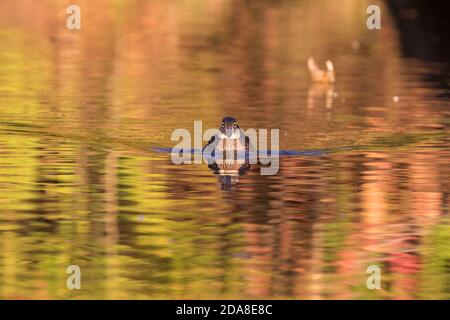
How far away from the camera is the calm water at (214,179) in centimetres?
1177

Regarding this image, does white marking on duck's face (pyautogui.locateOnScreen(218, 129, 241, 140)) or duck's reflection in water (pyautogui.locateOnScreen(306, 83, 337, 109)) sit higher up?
duck's reflection in water (pyautogui.locateOnScreen(306, 83, 337, 109))

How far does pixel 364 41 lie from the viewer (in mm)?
35594

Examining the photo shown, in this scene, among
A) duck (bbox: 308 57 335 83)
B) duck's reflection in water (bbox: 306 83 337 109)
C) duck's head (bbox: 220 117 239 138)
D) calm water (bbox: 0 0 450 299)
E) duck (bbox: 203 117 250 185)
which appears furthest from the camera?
duck (bbox: 308 57 335 83)

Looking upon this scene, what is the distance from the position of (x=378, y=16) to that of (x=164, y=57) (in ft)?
47.1

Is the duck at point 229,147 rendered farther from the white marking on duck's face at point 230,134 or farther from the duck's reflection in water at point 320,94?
the duck's reflection in water at point 320,94

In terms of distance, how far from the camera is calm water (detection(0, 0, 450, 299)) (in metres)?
11.8

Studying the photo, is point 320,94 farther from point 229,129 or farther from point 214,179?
point 214,179

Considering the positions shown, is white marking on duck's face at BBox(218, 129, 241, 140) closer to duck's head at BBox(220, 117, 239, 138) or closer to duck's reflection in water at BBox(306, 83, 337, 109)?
duck's head at BBox(220, 117, 239, 138)

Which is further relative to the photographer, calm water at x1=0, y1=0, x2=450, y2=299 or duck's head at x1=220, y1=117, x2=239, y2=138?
duck's head at x1=220, y1=117, x2=239, y2=138

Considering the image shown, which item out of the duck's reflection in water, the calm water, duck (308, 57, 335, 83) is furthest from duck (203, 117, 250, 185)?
duck (308, 57, 335, 83)

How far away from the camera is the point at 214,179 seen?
1605 cm

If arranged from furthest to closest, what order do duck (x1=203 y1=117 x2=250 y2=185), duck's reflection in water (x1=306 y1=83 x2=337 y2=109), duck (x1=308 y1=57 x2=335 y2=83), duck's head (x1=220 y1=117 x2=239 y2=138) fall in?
1. duck (x1=308 y1=57 x2=335 y2=83)
2. duck's reflection in water (x1=306 y1=83 x2=337 y2=109)
3. duck's head (x1=220 y1=117 x2=239 y2=138)
4. duck (x1=203 y1=117 x2=250 y2=185)

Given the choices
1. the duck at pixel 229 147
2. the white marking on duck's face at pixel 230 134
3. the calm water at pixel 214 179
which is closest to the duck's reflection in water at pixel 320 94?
the calm water at pixel 214 179
